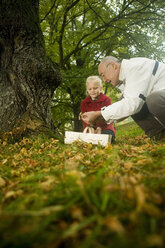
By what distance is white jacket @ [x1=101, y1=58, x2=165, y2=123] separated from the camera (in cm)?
287

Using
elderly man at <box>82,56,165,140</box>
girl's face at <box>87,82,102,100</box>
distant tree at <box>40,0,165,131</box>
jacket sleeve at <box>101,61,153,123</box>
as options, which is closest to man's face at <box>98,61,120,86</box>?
elderly man at <box>82,56,165,140</box>

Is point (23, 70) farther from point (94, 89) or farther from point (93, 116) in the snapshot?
point (94, 89)

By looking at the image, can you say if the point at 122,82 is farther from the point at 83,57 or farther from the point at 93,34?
the point at 83,57

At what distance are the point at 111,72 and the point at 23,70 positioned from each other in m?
1.71

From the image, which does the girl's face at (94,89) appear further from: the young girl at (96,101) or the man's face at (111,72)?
the man's face at (111,72)

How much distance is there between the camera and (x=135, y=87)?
289 cm

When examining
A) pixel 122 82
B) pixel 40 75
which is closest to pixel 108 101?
pixel 122 82

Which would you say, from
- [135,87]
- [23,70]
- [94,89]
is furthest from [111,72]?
[23,70]

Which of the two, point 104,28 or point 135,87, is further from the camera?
point 104,28

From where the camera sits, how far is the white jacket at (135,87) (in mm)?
2871

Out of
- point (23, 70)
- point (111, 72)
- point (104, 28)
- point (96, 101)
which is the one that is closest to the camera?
point (111, 72)

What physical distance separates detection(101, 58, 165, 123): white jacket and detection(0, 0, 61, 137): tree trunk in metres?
1.34

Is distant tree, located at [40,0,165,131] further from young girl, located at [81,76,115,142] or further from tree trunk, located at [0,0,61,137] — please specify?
tree trunk, located at [0,0,61,137]

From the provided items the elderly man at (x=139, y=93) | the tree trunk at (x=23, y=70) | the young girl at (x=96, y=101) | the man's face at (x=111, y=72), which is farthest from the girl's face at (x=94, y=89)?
the elderly man at (x=139, y=93)
